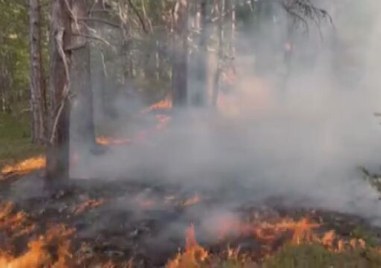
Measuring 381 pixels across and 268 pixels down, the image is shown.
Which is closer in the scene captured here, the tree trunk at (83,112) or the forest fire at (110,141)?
the tree trunk at (83,112)

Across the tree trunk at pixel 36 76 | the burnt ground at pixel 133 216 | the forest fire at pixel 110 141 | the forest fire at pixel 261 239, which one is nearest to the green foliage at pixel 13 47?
the tree trunk at pixel 36 76

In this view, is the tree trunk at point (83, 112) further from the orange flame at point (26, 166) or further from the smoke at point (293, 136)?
the orange flame at point (26, 166)

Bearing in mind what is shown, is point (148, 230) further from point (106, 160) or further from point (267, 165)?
point (267, 165)

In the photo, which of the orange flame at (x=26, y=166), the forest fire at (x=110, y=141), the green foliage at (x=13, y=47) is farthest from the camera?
the green foliage at (x=13, y=47)

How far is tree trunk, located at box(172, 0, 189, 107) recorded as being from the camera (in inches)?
712

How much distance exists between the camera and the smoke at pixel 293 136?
1127 cm

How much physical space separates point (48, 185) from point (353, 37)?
1052 inches

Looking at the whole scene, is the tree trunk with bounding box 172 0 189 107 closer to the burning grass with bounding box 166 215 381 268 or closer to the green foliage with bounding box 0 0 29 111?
the green foliage with bounding box 0 0 29 111

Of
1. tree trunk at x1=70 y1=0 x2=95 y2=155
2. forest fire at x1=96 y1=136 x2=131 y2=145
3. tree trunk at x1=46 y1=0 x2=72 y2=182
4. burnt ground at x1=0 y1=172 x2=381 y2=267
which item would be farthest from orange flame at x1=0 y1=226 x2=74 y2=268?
forest fire at x1=96 y1=136 x2=131 y2=145

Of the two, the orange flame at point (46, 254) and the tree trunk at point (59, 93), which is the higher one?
the tree trunk at point (59, 93)

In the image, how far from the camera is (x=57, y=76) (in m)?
9.56

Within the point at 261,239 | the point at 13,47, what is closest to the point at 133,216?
the point at 261,239

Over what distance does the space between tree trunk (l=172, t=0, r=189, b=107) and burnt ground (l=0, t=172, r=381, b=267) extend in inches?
329

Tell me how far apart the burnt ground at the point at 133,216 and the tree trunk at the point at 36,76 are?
4.43m
